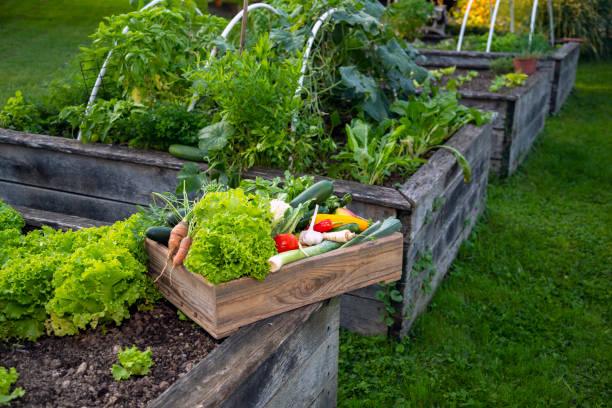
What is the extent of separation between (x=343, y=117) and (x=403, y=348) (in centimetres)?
197

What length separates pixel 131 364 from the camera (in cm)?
166

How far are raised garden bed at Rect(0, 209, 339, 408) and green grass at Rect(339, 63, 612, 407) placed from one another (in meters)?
0.89

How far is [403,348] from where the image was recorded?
3.05 meters

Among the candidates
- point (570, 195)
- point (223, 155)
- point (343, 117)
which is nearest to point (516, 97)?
point (570, 195)

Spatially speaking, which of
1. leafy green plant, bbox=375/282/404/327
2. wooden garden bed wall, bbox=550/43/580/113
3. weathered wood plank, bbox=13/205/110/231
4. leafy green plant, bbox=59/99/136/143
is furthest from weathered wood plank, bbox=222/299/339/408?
wooden garden bed wall, bbox=550/43/580/113

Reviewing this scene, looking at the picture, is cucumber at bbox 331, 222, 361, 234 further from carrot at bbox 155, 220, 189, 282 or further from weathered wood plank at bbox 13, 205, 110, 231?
weathered wood plank at bbox 13, 205, 110, 231

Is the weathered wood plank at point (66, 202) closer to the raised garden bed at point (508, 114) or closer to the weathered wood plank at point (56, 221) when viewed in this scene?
the weathered wood plank at point (56, 221)

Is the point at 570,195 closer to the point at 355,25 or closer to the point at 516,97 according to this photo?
the point at 516,97

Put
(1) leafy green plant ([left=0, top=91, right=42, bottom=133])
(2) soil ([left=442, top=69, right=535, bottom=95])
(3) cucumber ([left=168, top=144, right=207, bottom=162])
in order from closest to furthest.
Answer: (3) cucumber ([left=168, top=144, right=207, bottom=162]), (1) leafy green plant ([left=0, top=91, right=42, bottom=133]), (2) soil ([left=442, top=69, right=535, bottom=95])

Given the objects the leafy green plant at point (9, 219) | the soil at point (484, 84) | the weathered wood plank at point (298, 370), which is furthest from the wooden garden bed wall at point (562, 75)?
the leafy green plant at point (9, 219)

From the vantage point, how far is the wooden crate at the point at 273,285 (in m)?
1.74

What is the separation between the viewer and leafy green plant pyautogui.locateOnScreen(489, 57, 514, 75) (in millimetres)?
6832

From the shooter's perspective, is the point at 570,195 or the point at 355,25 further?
the point at 570,195

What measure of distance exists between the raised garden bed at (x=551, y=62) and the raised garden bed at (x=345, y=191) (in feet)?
12.1
